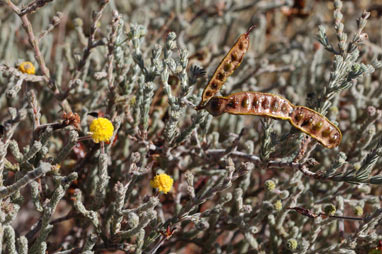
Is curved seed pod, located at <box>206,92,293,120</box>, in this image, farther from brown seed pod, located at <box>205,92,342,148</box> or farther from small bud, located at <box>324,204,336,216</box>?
small bud, located at <box>324,204,336,216</box>

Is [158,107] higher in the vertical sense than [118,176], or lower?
higher

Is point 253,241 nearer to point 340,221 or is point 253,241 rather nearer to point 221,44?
point 340,221

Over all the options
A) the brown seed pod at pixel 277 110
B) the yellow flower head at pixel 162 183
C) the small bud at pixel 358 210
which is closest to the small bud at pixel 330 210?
the small bud at pixel 358 210

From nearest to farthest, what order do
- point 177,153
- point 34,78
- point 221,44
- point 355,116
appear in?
point 34,78, point 177,153, point 355,116, point 221,44

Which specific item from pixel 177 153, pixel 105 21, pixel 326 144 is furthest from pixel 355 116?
pixel 105 21

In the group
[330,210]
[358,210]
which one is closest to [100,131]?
[330,210]
